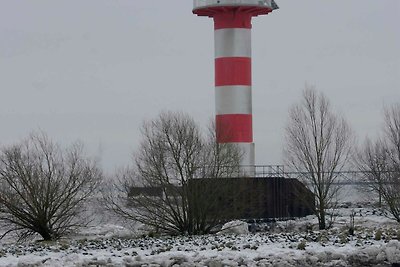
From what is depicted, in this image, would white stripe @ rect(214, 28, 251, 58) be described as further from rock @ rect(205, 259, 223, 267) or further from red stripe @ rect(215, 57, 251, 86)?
rock @ rect(205, 259, 223, 267)

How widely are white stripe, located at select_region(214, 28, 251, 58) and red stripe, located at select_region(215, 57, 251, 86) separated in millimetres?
235

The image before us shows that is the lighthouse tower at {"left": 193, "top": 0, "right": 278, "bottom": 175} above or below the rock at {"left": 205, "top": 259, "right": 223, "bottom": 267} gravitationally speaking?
above

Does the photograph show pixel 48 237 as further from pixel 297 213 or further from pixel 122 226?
pixel 297 213

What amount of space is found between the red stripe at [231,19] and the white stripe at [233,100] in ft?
9.21

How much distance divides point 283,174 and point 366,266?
54.8 ft

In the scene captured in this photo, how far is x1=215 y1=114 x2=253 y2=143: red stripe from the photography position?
134 feet

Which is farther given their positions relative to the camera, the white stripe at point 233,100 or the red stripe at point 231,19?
the red stripe at point 231,19

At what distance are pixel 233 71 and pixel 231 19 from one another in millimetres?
2442

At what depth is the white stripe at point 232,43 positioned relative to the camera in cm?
4181

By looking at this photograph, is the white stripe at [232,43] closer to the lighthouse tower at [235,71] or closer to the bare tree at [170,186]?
the lighthouse tower at [235,71]

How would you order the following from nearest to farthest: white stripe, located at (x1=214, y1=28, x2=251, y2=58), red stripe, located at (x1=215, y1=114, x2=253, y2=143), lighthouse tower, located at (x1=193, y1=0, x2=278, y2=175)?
red stripe, located at (x1=215, y1=114, x2=253, y2=143), lighthouse tower, located at (x1=193, y1=0, x2=278, y2=175), white stripe, located at (x1=214, y1=28, x2=251, y2=58)

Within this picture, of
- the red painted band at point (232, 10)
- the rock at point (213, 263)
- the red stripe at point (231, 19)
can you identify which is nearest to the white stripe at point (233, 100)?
the red stripe at point (231, 19)

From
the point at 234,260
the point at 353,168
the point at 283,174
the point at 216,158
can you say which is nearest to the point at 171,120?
the point at 216,158

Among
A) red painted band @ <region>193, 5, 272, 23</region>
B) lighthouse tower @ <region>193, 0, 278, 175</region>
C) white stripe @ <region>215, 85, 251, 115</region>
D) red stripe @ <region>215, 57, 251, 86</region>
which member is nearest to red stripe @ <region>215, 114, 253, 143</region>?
lighthouse tower @ <region>193, 0, 278, 175</region>
